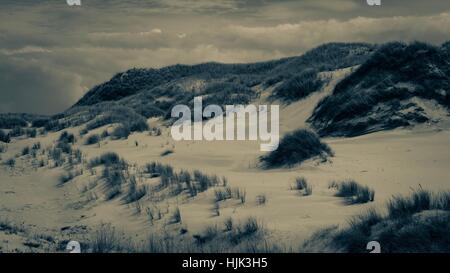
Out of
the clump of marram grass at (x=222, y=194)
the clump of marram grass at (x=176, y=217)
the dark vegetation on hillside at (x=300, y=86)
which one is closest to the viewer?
the clump of marram grass at (x=176, y=217)

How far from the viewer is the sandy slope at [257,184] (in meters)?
7.52

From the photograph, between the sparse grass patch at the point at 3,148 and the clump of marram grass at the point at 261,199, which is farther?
the sparse grass patch at the point at 3,148

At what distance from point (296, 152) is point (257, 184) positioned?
7.70 ft

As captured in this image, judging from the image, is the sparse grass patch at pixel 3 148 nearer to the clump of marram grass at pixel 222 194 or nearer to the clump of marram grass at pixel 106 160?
the clump of marram grass at pixel 106 160

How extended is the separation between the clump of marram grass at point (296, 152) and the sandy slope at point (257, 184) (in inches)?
12.1

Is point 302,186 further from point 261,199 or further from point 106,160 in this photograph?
point 106,160

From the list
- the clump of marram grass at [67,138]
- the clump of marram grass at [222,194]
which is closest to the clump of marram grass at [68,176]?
the clump of marram grass at [222,194]

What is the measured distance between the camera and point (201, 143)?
1553 cm

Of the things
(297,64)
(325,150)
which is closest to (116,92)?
(297,64)

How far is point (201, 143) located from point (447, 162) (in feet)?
24.1

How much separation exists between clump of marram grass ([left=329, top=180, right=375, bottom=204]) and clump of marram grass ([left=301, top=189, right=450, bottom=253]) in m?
0.79

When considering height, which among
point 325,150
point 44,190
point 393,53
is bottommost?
point 44,190

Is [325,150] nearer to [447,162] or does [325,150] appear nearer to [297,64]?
[447,162]

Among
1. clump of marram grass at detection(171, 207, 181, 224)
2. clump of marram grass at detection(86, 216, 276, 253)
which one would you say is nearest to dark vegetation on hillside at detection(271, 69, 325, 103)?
clump of marram grass at detection(171, 207, 181, 224)
